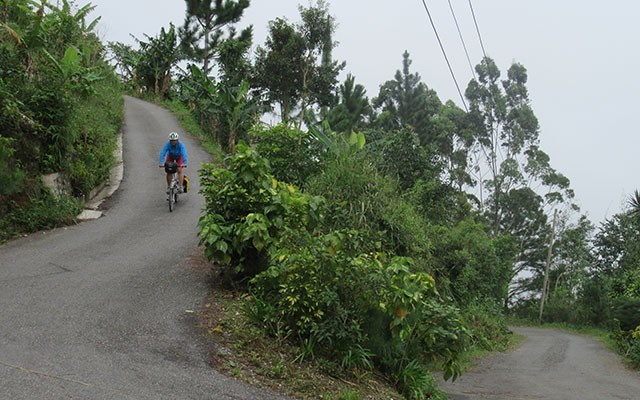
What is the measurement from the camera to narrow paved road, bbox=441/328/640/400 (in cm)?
1142

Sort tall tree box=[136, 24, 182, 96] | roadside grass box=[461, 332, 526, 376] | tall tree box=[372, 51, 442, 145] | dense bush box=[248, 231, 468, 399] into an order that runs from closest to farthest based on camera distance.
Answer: dense bush box=[248, 231, 468, 399] → roadside grass box=[461, 332, 526, 376] → tall tree box=[136, 24, 182, 96] → tall tree box=[372, 51, 442, 145]

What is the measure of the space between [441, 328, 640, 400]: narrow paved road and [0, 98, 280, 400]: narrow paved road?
547 centimetres

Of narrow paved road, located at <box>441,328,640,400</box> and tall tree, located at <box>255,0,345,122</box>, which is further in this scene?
tall tree, located at <box>255,0,345,122</box>

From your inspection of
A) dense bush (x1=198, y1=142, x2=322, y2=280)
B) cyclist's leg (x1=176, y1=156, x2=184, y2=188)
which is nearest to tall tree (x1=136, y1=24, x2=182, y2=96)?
cyclist's leg (x1=176, y1=156, x2=184, y2=188)

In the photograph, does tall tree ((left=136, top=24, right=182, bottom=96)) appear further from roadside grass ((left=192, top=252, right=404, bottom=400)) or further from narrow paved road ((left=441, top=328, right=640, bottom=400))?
roadside grass ((left=192, top=252, right=404, bottom=400))

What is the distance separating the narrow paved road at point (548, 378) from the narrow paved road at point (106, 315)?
17.9 ft

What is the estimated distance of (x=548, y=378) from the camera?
14.2m

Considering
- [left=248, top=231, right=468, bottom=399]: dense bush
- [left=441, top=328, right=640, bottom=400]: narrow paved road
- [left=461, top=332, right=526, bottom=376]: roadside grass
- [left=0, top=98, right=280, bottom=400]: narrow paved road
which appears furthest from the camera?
[left=461, top=332, right=526, bottom=376]: roadside grass

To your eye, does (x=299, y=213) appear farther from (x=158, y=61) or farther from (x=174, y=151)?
(x=158, y=61)

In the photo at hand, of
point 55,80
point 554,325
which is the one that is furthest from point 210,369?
point 554,325

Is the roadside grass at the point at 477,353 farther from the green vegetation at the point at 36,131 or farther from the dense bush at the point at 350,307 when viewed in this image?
the green vegetation at the point at 36,131

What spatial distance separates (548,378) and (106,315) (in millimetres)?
11555

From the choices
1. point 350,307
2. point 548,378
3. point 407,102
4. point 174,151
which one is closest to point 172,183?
point 174,151

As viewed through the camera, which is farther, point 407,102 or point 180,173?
point 407,102
